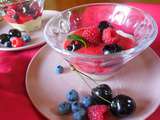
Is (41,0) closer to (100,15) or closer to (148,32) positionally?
(100,15)

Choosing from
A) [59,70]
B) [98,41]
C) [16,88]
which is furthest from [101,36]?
[16,88]

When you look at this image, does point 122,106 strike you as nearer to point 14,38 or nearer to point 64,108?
point 64,108

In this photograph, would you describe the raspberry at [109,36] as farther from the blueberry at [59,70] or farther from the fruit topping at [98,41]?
the blueberry at [59,70]

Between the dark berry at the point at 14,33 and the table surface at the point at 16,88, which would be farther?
the dark berry at the point at 14,33

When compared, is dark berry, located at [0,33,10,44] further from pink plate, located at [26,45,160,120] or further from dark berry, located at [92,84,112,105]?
dark berry, located at [92,84,112,105]

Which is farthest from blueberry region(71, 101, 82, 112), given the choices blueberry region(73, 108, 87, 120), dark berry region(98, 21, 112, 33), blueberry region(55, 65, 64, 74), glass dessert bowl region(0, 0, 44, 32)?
glass dessert bowl region(0, 0, 44, 32)

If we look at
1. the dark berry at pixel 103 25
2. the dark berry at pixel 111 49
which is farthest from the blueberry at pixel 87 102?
the dark berry at pixel 103 25
